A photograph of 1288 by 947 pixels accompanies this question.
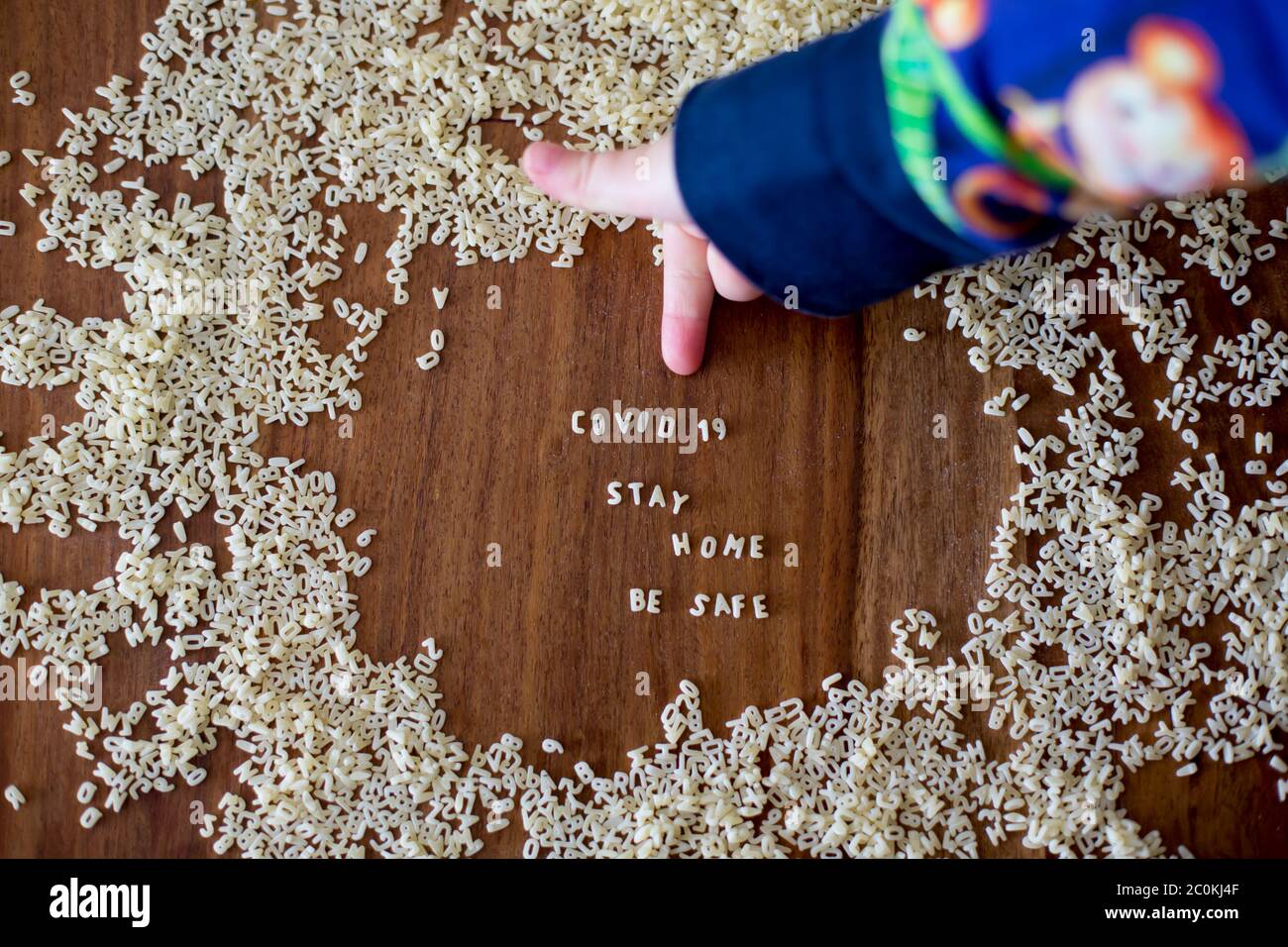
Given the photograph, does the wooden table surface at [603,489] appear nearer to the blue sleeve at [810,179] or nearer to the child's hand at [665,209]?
the child's hand at [665,209]

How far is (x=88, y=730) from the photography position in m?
0.93

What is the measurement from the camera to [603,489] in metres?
0.98

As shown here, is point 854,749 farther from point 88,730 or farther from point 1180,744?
point 88,730

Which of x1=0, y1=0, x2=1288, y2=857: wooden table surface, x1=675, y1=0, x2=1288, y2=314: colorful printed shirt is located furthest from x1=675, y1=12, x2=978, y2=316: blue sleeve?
x1=0, y1=0, x2=1288, y2=857: wooden table surface

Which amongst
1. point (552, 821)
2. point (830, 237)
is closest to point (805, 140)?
point (830, 237)

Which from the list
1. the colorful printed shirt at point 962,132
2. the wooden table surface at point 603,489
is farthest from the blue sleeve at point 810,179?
the wooden table surface at point 603,489

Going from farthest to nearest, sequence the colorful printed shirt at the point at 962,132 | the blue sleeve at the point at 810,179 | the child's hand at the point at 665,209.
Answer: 1. the child's hand at the point at 665,209
2. the blue sleeve at the point at 810,179
3. the colorful printed shirt at the point at 962,132

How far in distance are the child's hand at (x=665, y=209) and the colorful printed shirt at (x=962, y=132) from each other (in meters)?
0.08

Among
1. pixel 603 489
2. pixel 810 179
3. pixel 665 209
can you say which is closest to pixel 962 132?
pixel 810 179

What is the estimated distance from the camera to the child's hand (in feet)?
2.81

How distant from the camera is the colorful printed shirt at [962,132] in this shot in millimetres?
521

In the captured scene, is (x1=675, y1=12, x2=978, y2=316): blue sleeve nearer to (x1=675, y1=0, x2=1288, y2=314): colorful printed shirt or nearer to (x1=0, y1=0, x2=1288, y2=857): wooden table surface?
(x1=675, y1=0, x2=1288, y2=314): colorful printed shirt

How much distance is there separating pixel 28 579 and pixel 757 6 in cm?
90
